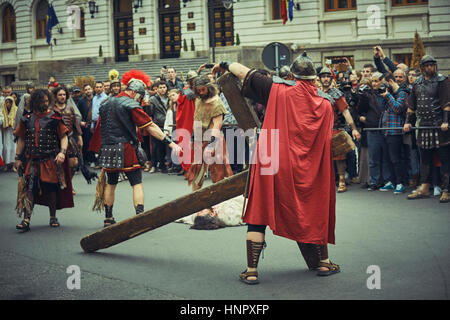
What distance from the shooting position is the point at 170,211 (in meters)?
5.98

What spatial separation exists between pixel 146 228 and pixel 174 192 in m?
5.34

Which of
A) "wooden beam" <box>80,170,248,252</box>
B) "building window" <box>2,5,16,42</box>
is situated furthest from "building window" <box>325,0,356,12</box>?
"wooden beam" <box>80,170,248,252</box>

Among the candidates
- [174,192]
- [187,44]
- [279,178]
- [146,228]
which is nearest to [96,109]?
[174,192]

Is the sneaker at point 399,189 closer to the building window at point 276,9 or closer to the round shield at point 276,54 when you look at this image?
the round shield at point 276,54

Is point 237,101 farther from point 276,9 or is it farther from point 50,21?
point 50,21

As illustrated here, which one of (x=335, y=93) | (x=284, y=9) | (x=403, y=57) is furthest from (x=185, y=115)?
(x=284, y=9)

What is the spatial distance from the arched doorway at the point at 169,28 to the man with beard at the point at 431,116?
2552 cm

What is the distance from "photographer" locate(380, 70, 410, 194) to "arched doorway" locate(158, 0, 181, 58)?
24.5 meters

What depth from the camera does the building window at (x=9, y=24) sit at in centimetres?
4125

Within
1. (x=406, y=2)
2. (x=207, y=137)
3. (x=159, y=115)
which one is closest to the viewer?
(x=207, y=137)

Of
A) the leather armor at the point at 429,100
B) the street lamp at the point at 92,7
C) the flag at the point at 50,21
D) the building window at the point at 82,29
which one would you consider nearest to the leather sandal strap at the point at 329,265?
the leather armor at the point at 429,100

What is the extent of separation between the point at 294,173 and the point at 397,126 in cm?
578
